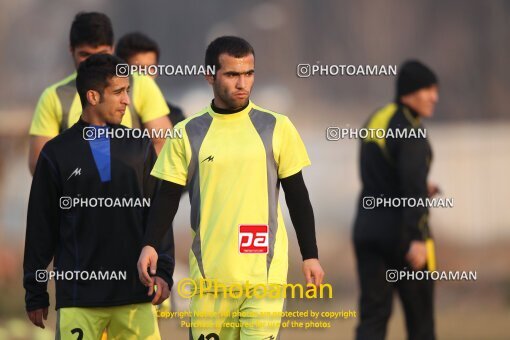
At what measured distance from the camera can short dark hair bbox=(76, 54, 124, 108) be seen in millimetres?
5777

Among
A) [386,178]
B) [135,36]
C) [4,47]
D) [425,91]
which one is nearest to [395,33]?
[425,91]

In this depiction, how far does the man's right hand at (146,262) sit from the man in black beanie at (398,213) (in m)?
2.13

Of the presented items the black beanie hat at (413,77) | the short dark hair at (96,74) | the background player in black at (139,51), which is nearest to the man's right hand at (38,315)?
the short dark hair at (96,74)

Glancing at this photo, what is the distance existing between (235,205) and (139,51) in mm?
2192

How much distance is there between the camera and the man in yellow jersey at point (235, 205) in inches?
213

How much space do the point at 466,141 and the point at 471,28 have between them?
0.69m

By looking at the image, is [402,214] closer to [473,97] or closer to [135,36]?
[473,97]

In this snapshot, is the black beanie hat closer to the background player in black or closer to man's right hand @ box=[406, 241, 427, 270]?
man's right hand @ box=[406, 241, 427, 270]

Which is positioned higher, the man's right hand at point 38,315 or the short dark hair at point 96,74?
the short dark hair at point 96,74

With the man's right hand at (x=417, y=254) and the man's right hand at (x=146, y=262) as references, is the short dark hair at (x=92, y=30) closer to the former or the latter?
the man's right hand at (x=146, y=262)

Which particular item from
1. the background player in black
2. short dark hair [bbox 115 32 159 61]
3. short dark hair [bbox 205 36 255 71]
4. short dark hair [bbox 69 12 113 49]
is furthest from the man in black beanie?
short dark hair [bbox 205 36 255 71]

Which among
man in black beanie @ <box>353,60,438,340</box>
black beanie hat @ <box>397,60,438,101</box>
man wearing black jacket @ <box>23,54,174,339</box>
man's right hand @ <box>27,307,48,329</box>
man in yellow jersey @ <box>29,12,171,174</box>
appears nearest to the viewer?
man wearing black jacket @ <box>23,54,174,339</box>

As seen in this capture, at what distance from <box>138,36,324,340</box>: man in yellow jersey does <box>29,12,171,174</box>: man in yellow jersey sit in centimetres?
103

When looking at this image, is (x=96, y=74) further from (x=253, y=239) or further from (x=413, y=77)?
(x=413, y=77)
